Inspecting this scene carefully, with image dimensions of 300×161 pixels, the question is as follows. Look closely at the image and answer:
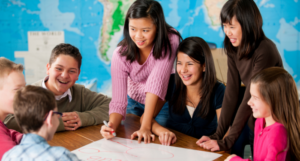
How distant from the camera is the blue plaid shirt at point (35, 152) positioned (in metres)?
0.59

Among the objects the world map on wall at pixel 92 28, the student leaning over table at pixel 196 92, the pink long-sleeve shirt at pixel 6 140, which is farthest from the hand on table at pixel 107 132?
the world map on wall at pixel 92 28

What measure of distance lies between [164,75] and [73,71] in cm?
47

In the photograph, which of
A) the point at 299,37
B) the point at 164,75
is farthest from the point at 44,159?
the point at 299,37

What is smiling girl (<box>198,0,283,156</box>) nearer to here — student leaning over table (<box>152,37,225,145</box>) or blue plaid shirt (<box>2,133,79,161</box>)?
student leaning over table (<box>152,37,225,145</box>)

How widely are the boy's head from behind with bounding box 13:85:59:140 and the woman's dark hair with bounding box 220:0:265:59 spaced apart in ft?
2.49

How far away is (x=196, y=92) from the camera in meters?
1.36

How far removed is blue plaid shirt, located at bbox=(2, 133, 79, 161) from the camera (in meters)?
0.59

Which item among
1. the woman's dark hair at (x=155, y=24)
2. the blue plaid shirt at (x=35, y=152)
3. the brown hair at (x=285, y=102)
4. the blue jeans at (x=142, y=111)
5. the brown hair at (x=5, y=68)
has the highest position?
the woman's dark hair at (x=155, y=24)

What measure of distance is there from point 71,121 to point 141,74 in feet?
1.38

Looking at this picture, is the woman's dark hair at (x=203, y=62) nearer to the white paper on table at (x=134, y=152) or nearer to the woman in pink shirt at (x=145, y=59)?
the woman in pink shirt at (x=145, y=59)

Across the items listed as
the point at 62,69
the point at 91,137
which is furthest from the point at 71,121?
the point at 62,69

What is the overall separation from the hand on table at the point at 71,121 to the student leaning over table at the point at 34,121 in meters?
0.50

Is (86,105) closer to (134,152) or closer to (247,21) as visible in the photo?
(134,152)

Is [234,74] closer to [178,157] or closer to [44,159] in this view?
[178,157]
